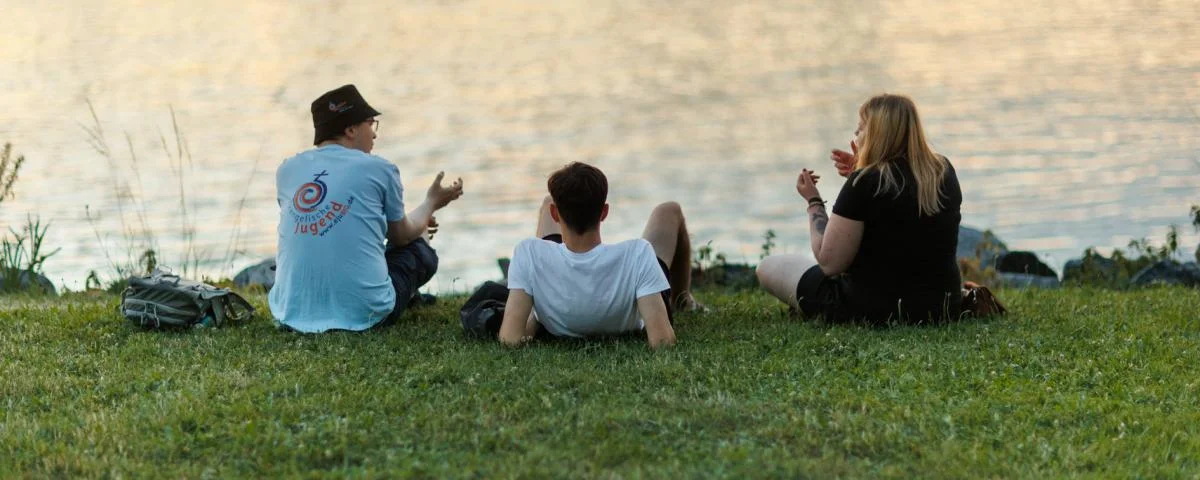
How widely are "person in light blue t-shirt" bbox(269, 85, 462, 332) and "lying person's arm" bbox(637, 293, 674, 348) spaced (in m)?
1.53

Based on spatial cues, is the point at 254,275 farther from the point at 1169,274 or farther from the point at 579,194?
the point at 1169,274

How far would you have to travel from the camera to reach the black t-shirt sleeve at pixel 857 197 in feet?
23.5

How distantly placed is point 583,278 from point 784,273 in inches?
63.8

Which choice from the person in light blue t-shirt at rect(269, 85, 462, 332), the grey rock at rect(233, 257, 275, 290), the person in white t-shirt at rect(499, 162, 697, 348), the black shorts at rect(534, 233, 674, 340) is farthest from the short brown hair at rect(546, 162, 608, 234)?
the grey rock at rect(233, 257, 275, 290)

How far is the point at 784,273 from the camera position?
7.93m

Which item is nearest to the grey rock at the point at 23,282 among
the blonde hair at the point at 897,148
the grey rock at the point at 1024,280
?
the blonde hair at the point at 897,148

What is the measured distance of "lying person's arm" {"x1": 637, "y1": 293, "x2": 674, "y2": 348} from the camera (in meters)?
6.70

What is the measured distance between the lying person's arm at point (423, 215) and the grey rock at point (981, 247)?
4.95 meters

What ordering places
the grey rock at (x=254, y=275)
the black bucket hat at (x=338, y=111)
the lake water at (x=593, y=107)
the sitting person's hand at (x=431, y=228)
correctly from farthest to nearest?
1. the lake water at (x=593, y=107)
2. the grey rock at (x=254, y=275)
3. the sitting person's hand at (x=431, y=228)
4. the black bucket hat at (x=338, y=111)

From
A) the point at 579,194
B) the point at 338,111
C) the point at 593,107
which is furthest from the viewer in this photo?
the point at 593,107

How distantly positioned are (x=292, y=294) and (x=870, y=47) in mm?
17790

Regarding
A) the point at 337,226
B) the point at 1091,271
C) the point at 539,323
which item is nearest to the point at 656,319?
the point at 539,323

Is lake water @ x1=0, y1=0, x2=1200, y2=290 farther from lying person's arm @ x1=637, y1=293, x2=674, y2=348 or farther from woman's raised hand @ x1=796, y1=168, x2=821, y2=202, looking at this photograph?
lying person's arm @ x1=637, y1=293, x2=674, y2=348

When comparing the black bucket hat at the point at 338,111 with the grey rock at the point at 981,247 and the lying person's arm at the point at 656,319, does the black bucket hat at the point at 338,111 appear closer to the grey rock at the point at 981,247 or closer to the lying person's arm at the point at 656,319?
the lying person's arm at the point at 656,319
